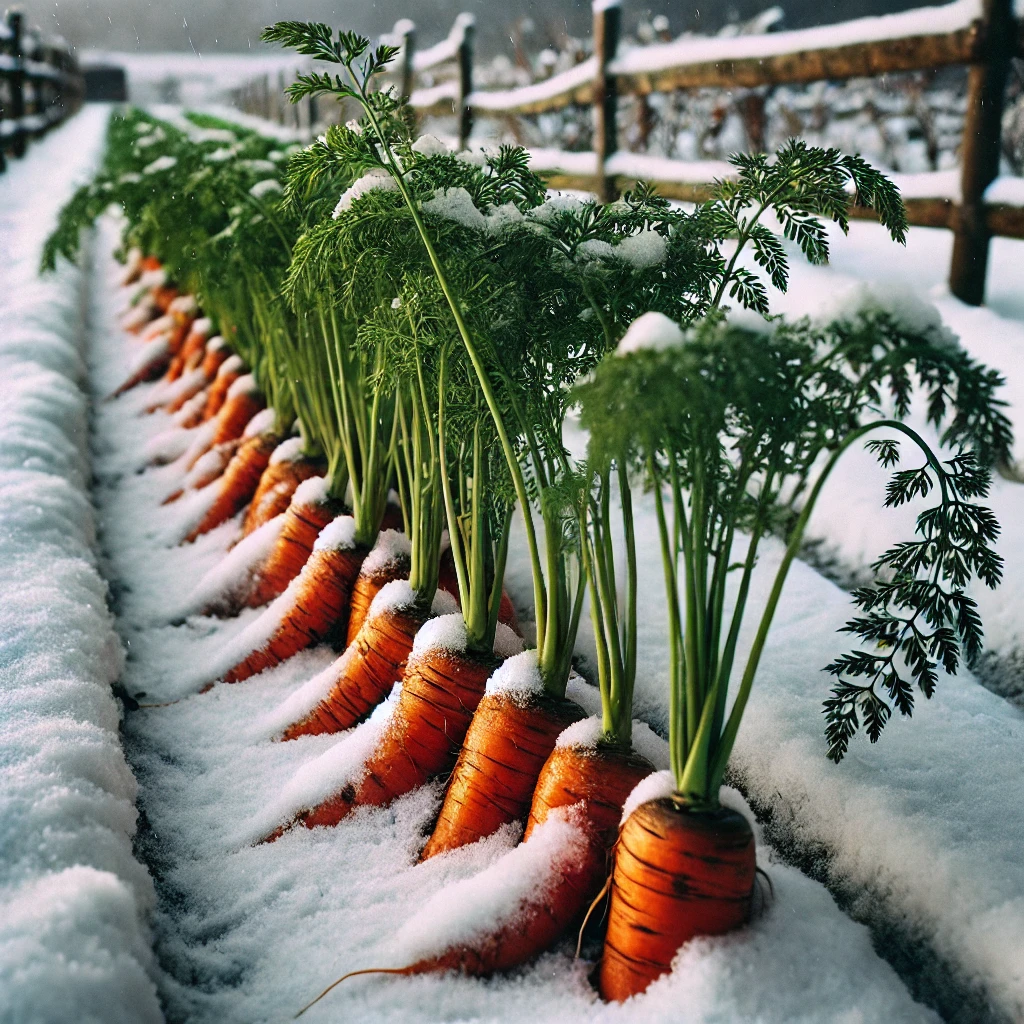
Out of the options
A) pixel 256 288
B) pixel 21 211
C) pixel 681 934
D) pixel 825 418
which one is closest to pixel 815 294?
pixel 256 288

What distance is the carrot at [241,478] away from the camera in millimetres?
3006

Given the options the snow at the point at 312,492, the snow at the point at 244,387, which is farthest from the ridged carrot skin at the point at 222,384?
the snow at the point at 312,492

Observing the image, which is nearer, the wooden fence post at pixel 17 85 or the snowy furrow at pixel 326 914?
the snowy furrow at pixel 326 914

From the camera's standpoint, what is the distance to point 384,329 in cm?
167

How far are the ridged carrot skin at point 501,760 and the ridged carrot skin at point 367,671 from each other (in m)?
0.34

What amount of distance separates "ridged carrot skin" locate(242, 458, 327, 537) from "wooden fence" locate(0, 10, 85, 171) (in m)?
11.2

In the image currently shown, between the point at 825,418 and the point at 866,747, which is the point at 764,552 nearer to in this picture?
the point at 866,747

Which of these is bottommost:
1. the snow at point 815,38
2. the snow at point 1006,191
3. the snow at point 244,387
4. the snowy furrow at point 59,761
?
the snowy furrow at point 59,761

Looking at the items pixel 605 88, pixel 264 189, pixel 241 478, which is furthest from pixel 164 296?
pixel 264 189

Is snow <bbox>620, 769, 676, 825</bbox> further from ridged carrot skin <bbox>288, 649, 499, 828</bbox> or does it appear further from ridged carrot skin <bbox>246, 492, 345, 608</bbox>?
ridged carrot skin <bbox>246, 492, 345, 608</bbox>

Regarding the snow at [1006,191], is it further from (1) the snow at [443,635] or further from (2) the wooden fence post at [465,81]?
(2) the wooden fence post at [465,81]

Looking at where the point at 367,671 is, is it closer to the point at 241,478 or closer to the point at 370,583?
the point at 370,583

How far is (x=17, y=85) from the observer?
44.7 ft

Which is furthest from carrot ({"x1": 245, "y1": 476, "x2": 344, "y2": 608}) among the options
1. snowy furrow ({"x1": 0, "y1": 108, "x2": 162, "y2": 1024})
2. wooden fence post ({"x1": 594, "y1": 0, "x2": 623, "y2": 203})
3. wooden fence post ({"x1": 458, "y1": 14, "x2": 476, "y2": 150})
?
wooden fence post ({"x1": 458, "y1": 14, "x2": 476, "y2": 150})
